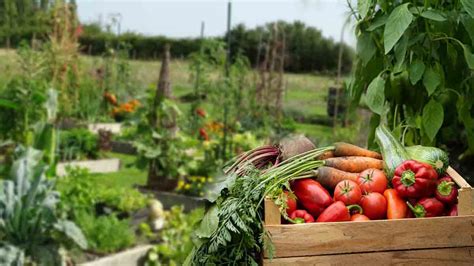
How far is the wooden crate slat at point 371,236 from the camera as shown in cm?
148

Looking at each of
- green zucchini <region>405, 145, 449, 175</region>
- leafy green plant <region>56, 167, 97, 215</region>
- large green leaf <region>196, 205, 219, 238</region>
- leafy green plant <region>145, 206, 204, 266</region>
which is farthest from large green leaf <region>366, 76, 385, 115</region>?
leafy green plant <region>56, 167, 97, 215</region>

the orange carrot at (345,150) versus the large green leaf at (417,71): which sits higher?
the large green leaf at (417,71)

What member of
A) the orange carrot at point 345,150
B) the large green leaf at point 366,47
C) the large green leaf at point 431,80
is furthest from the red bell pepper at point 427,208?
the large green leaf at point 366,47

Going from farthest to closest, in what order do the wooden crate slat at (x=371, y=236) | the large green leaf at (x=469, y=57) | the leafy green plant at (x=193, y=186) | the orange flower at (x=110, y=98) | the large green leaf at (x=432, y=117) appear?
the orange flower at (x=110, y=98)
the leafy green plant at (x=193, y=186)
the large green leaf at (x=432, y=117)
the large green leaf at (x=469, y=57)
the wooden crate slat at (x=371, y=236)

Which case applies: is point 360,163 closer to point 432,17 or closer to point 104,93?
point 432,17

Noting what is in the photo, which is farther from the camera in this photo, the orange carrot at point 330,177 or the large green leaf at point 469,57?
the large green leaf at point 469,57

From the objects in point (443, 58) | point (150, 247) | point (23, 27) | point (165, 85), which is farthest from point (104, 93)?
point (443, 58)

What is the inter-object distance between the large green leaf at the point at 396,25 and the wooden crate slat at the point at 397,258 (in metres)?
0.60

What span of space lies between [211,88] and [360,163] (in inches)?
346

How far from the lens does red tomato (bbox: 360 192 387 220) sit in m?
1.56

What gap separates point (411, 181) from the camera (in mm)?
1574

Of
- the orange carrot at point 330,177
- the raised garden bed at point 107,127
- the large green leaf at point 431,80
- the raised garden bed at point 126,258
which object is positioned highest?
the large green leaf at point 431,80

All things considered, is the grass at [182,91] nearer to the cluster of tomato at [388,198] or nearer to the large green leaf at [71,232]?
the large green leaf at [71,232]

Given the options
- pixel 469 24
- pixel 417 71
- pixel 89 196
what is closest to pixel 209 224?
pixel 417 71
